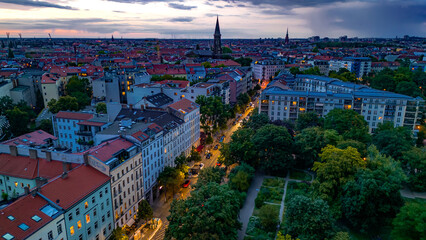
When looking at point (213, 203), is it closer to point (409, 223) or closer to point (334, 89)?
point (409, 223)

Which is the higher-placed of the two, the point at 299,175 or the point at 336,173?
the point at 336,173

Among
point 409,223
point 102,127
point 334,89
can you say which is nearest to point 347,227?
point 409,223

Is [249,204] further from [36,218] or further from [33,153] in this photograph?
[33,153]

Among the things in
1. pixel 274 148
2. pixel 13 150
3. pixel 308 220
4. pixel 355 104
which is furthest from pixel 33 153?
pixel 355 104

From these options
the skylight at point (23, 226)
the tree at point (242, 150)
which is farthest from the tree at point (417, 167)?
the skylight at point (23, 226)

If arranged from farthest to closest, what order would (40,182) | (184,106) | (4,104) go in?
(4,104) < (184,106) < (40,182)
